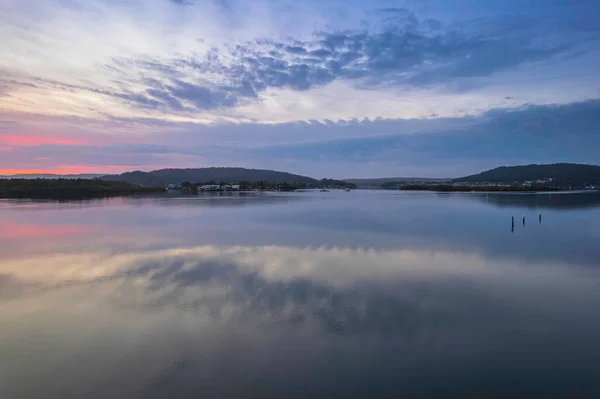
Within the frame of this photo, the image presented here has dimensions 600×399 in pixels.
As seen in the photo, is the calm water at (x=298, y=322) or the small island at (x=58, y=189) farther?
the small island at (x=58, y=189)

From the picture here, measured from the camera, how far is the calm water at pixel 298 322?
500cm

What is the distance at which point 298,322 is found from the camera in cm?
686

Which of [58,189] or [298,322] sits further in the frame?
[58,189]

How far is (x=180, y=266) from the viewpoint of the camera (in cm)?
1152

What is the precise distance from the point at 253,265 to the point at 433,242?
8.31 meters

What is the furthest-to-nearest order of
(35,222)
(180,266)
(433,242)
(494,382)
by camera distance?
(35,222) → (433,242) → (180,266) → (494,382)

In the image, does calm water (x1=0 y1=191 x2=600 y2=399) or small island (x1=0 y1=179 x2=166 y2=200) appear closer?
calm water (x1=0 y1=191 x2=600 y2=399)

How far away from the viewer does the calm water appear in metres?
5.00

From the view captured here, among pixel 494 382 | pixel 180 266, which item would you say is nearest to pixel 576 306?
pixel 494 382

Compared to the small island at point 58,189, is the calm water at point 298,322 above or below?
below

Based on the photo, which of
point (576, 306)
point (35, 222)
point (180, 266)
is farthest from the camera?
point (35, 222)

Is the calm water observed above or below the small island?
below

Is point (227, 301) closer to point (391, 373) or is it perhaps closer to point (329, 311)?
point (329, 311)

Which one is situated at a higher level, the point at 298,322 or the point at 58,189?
the point at 58,189
